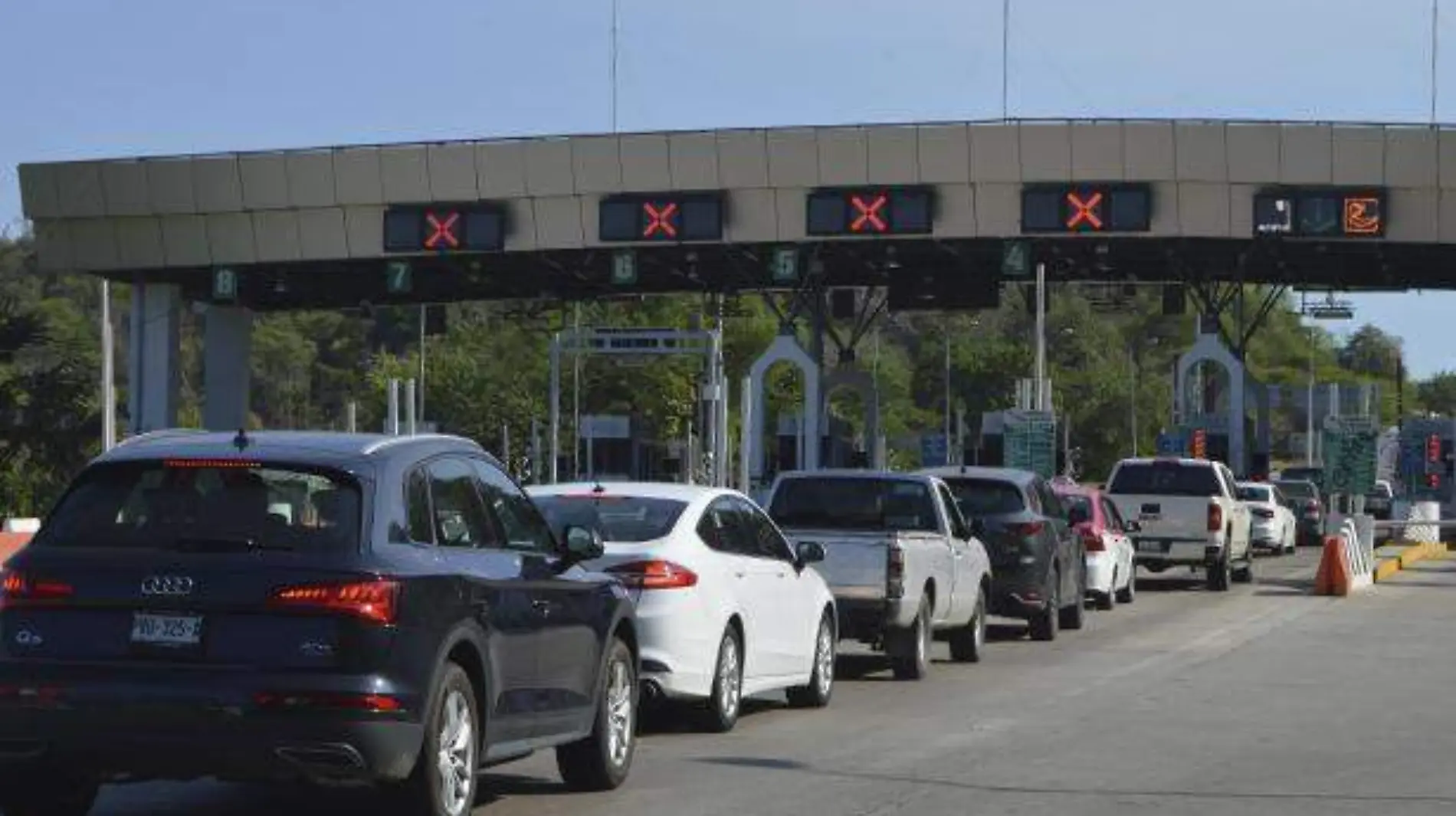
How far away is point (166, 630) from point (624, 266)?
41538mm

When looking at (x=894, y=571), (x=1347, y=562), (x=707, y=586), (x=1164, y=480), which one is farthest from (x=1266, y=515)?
(x=707, y=586)

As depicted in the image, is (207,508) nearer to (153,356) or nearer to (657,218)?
(657,218)

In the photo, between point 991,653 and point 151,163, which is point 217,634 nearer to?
point 991,653

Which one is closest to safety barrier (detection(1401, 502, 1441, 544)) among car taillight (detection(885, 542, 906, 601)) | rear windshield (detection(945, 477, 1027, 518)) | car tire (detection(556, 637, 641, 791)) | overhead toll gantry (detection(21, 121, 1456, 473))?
overhead toll gantry (detection(21, 121, 1456, 473))

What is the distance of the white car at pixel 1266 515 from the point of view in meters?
49.3

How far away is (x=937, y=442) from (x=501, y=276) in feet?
78.0

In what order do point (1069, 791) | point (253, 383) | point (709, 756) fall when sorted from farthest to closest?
point (253, 383) < point (709, 756) < point (1069, 791)

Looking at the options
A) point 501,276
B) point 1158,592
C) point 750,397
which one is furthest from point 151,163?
point 1158,592

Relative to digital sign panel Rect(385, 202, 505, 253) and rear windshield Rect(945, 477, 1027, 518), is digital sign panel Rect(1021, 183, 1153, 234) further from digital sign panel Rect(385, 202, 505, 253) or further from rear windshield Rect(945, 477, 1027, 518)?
rear windshield Rect(945, 477, 1027, 518)

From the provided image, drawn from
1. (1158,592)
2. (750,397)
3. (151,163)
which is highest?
(151,163)

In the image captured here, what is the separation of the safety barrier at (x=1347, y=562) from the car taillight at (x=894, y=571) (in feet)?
56.4

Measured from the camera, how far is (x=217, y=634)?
961 centimetres

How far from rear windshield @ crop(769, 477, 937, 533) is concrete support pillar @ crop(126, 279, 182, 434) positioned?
36.3 meters

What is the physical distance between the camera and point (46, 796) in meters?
10.6
